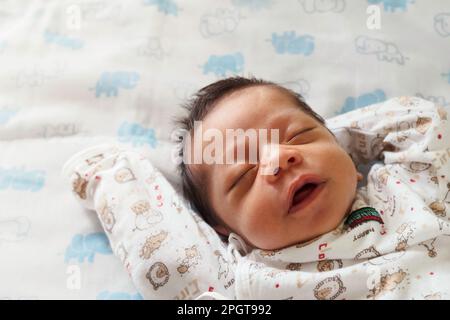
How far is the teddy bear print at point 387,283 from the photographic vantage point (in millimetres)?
979

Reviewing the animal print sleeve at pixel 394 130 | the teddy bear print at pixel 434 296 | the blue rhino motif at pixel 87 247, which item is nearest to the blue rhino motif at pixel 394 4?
the animal print sleeve at pixel 394 130

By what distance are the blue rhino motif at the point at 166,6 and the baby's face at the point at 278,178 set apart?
1.68 feet

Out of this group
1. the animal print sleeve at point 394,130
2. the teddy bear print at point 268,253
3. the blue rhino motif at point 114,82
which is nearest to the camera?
the teddy bear print at point 268,253

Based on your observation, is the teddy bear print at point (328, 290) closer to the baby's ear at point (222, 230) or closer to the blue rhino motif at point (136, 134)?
the baby's ear at point (222, 230)

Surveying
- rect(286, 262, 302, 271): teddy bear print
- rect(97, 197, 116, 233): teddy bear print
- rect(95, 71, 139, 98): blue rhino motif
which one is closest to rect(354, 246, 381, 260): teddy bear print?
rect(286, 262, 302, 271): teddy bear print

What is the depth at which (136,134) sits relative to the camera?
136cm

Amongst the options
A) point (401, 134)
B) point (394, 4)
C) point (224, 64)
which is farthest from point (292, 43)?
point (401, 134)

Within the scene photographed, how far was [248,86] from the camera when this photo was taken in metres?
1.14

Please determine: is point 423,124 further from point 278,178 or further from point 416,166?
point 278,178

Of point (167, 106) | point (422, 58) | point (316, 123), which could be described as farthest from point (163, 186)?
point (422, 58)

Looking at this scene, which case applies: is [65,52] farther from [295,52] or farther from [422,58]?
[422,58]

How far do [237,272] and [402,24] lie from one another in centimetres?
Result: 80

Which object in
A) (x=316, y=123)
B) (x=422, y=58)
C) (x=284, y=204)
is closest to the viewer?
(x=284, y=204)

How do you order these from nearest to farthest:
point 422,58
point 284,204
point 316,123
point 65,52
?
point 284,204
point 316,123
point 422,58
point 65,52
